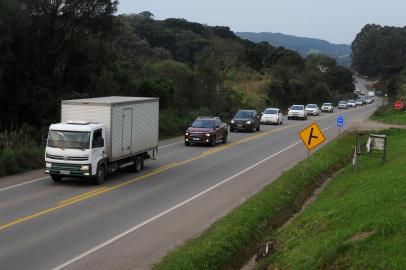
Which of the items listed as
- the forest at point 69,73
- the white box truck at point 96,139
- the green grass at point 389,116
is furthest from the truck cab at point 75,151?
the green grass at point 389,116

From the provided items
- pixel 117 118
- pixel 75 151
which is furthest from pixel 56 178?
pixel 117 118

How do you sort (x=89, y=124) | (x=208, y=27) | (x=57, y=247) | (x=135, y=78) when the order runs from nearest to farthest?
1. (x=57, y=247)
2. (x=89, y=124)
3. (x=135, y=78)
4. (x=208, y=27)

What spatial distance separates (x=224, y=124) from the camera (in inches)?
1446

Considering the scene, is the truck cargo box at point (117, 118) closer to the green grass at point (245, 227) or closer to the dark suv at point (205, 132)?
the green grass at point (245, 227)

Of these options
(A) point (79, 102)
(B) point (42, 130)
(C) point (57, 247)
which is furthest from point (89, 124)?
(B) point (42, 130)

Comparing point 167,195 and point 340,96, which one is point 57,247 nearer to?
point 167,195

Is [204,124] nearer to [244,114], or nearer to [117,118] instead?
[244,114]

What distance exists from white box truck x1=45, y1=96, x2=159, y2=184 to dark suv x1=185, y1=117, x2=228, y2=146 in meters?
10.2

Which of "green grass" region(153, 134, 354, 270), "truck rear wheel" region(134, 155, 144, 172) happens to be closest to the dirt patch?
"green grass" region(153, 134, 354, 270)

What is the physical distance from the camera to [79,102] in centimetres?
2119

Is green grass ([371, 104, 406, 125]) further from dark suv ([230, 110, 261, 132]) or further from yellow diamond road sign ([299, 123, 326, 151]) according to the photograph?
yellow diamond road sign ([299, 123, 326, 151])

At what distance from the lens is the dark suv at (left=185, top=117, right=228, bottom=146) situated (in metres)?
33.7

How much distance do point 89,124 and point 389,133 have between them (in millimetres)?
27120

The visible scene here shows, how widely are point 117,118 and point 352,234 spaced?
11.8 meters
